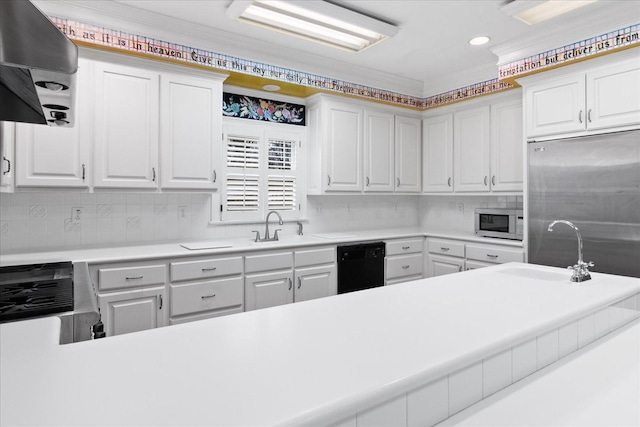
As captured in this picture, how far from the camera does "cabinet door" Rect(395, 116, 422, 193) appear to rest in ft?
14.9

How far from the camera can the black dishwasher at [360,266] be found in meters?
3.65

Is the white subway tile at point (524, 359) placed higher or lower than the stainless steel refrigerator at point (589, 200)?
lower

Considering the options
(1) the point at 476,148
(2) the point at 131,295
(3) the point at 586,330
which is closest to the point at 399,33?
(1) the point at 476,148

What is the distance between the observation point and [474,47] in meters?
3.57

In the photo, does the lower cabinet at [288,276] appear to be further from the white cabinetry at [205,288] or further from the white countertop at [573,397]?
the white countertop at [573,397]

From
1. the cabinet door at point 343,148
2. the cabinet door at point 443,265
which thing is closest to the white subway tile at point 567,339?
the cabinet door at point 443,265

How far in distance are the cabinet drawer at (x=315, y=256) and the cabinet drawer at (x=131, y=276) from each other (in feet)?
3.70

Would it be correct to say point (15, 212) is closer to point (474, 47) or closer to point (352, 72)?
point (352, 72)

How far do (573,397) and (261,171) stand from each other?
328 centimetres

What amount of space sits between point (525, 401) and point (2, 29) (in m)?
1.35

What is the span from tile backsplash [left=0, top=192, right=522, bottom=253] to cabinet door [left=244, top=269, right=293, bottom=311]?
73 centimetres

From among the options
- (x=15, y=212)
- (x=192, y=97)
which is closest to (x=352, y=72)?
(x=192, y=97)

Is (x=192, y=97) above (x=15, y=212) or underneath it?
above

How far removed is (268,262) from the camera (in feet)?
10.6
